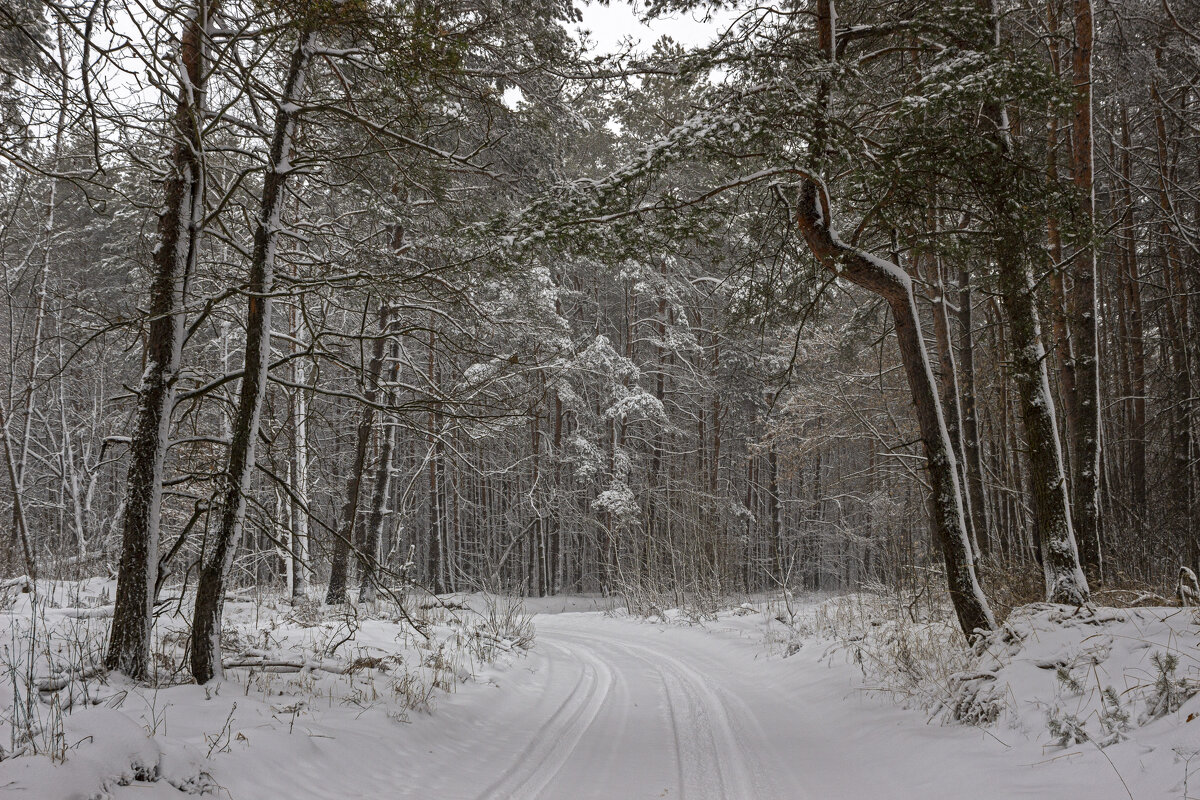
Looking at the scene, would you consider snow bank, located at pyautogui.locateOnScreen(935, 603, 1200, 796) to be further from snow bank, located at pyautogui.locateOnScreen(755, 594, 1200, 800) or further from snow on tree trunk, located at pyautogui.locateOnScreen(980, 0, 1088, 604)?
snow on tree trunk, located at pyautogui.locateOnScreen(980, 0, 1088, 604)

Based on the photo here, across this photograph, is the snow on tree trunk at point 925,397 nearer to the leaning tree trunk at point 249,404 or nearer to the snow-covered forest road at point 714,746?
the snow-covered forest road at point 714,746

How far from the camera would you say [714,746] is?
15.5 ft

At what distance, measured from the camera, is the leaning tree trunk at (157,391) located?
4.29 m

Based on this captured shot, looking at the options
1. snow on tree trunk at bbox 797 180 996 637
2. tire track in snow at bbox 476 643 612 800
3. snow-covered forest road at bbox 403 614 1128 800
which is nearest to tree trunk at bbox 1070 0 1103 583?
snow on tree trunk at bbox 797 180 996 637

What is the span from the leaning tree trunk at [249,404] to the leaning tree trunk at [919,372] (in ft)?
14.9

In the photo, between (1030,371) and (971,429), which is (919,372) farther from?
(971,429)

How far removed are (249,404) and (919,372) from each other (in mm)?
6140

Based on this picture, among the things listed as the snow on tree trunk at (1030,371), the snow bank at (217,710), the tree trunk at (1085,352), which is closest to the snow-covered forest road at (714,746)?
the snow bank at (217,710)

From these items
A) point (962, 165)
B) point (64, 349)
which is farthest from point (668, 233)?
point (64, 349)

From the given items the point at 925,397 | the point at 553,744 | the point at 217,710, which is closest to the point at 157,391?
the point at 217,710

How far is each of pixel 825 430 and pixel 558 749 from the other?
12154 millimetres

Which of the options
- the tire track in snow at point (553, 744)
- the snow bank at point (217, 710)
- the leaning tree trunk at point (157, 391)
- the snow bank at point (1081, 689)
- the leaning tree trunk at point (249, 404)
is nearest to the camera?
the snow bank at point (217, 710)

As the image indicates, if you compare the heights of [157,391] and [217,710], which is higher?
[157,391]

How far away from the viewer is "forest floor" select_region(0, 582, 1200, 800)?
306 centimetres
